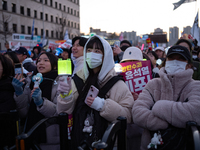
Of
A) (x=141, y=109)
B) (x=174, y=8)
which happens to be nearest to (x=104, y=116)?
(x=141, y=109)

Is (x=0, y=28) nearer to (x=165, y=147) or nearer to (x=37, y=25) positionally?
(x=37, y=25)

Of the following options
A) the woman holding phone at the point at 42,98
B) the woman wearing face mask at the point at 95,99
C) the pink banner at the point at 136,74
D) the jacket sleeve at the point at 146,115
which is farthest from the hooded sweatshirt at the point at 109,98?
the pink banner at the point at 136,74

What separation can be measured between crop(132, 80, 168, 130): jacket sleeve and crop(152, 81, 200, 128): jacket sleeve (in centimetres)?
7

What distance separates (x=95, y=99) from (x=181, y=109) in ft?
3.07

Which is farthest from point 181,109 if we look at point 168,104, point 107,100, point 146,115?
point 107,100

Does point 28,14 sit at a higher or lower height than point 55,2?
lower

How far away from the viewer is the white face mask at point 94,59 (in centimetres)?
264

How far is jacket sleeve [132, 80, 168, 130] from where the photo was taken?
2.22 metres

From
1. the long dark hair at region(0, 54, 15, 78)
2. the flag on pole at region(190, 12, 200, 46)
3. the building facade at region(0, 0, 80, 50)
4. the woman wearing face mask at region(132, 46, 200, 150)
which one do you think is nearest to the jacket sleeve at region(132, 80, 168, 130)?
the woman wearing face mask at region(132, 46, 200, 150)

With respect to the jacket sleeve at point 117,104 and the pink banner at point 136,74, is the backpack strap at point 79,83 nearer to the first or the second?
the jacket sleeve at point 117,104

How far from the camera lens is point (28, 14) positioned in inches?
1780

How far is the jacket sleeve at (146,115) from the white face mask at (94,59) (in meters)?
0.72

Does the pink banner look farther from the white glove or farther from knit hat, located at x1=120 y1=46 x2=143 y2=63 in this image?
the white glove

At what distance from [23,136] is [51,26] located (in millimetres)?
53747
